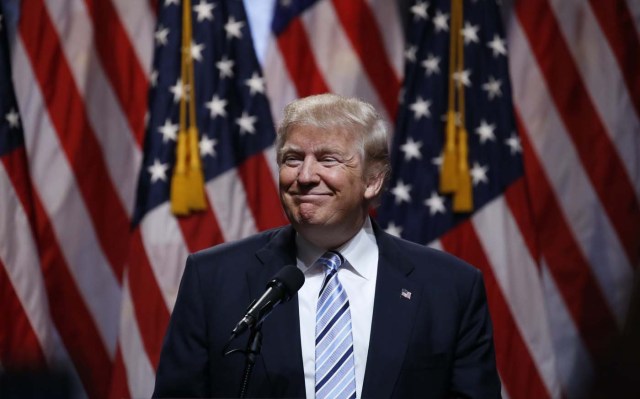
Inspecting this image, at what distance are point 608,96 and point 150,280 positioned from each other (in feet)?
7.74

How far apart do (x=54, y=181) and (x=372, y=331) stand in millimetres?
2601

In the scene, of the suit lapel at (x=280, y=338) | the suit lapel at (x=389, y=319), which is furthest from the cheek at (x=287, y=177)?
the suit lapel at (x=389, y=319)

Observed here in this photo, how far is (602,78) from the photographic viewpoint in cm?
465

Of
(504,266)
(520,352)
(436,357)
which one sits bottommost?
(520,352)

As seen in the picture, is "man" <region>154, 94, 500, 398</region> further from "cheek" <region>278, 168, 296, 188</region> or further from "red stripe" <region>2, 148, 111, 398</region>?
"red stripe" <region>2, 148, 111, 398</region>

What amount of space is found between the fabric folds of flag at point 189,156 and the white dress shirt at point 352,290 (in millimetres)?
1828

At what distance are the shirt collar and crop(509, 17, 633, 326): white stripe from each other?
2276mm

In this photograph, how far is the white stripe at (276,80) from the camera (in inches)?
185

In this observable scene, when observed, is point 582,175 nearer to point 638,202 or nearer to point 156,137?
point 638,202

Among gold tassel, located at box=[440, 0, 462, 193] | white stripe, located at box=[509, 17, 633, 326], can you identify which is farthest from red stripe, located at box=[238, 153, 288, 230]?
white stripe, located at box=[509, 17, 633, 326]

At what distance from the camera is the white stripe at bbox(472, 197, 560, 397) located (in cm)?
440

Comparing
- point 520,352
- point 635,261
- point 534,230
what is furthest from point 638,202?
point 520,352

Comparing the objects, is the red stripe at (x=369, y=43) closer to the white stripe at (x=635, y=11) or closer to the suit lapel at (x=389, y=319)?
the white stripe at (x=635, y=11)

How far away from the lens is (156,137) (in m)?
4.40
